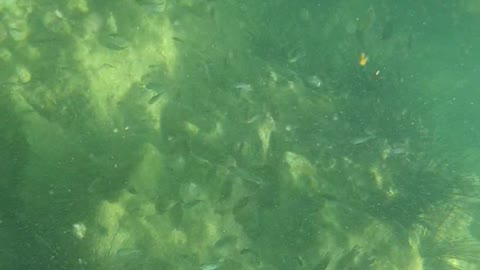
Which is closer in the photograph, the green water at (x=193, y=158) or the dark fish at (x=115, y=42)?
the green water at (x=193, y=158)

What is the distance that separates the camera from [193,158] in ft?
19.4

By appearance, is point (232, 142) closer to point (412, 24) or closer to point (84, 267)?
point (84, 267)

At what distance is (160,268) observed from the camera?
5445mm

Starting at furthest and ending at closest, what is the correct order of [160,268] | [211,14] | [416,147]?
[416,147] → [211,14] → [160,268]

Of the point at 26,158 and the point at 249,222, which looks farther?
the point at 249,222

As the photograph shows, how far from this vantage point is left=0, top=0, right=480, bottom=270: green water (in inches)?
201

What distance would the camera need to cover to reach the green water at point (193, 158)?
5102mm

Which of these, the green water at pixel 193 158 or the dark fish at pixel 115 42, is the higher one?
the dark fish at pixel 115 42

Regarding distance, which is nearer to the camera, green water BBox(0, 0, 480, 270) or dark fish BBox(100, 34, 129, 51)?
green water BBox(0, 0, 480, 270)

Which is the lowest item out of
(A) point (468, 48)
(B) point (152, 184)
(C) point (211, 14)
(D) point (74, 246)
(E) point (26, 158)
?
(A) point (468, 48)

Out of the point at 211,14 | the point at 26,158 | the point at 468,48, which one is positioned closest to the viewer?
the point at 26,158

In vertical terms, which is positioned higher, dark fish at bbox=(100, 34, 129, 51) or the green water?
dark fish at bbox=(100, 34, 129, 51)

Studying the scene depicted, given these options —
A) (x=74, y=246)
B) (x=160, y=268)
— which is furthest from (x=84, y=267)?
(x=160, y=268)

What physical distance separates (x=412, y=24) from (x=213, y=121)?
10.4 m
